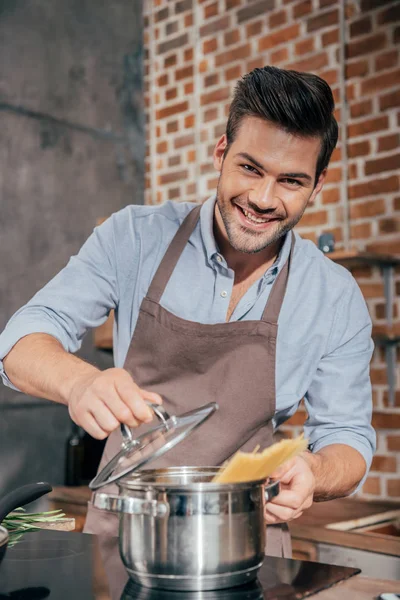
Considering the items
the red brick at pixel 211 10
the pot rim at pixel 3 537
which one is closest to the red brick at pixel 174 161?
the red brick at pixel 211 10

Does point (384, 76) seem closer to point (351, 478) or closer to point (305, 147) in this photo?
point (305, 147)

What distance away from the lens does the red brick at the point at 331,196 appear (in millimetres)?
2807

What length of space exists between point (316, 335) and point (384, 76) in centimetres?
149

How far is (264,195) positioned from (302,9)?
181 centimetres

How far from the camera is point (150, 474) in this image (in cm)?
91

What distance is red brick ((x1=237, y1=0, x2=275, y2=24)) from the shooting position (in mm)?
3080

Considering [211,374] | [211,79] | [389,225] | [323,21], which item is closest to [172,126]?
[211,79]

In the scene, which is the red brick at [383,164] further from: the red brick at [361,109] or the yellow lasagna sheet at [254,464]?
the yellow lasagna sheet at [254,464]

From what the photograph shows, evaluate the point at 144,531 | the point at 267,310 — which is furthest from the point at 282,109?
the point at 144,531

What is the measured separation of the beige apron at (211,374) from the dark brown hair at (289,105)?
0.35 metres

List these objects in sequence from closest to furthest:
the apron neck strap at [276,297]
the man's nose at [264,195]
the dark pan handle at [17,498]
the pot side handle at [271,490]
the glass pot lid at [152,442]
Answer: the glass pot lid at [152,442]
the pot side handle at [271,490]
the dark pan handle at [17,498]
the man's nose at [264,195]
the apron neck strap at [276,297]

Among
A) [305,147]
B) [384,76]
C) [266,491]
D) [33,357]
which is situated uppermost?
[384,76]

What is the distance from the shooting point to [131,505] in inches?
30.9

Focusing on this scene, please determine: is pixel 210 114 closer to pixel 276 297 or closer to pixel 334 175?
pixel 334 175
